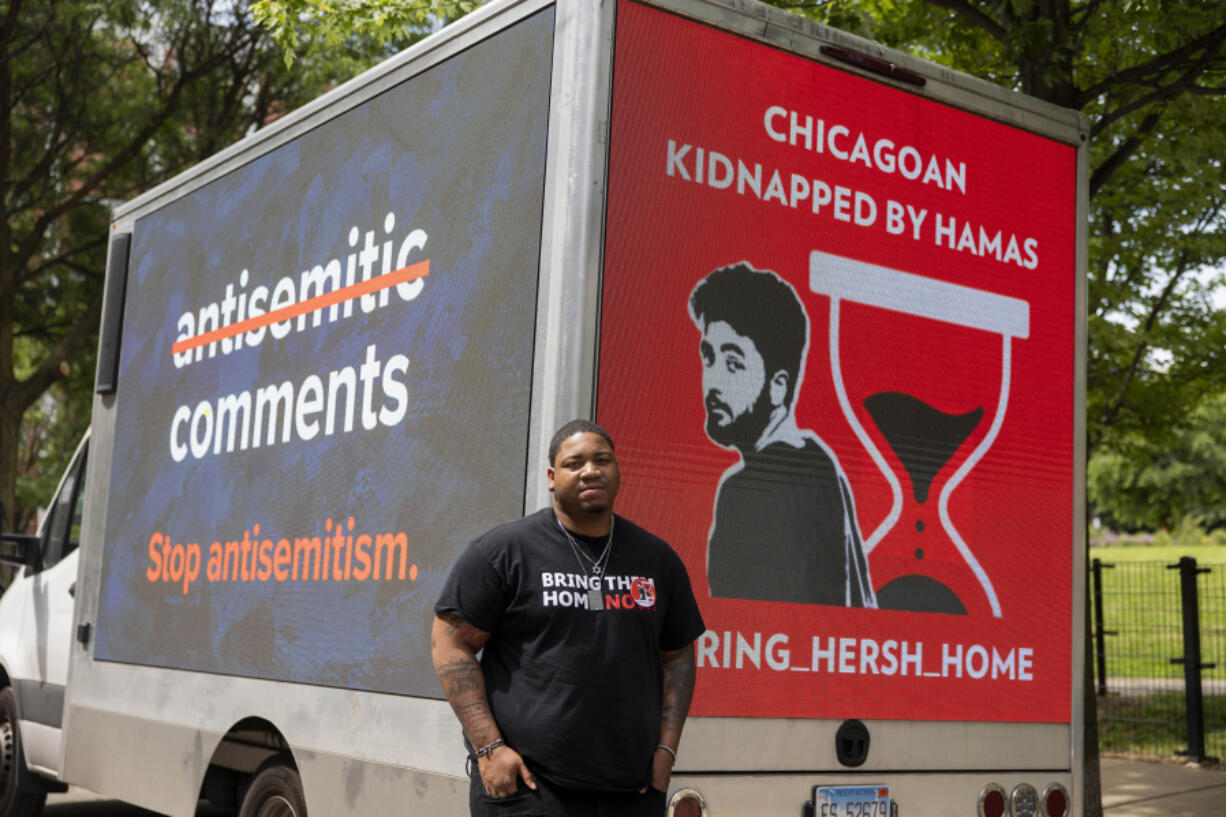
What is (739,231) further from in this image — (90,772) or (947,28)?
(947,28)

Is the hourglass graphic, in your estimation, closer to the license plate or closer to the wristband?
the license plate

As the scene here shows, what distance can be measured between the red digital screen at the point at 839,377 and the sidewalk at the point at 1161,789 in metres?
4.76

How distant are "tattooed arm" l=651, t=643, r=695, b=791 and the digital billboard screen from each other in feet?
2.38

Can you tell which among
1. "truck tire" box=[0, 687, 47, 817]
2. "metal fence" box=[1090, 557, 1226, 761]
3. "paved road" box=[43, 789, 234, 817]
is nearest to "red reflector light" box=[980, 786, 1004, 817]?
"truck tire" box=[0, 687, 47, 817]

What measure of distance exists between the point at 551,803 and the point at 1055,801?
228 cm

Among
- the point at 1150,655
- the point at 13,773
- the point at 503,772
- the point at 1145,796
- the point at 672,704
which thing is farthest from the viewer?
the point at 1150,655

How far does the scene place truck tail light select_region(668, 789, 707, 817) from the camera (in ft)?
13.0

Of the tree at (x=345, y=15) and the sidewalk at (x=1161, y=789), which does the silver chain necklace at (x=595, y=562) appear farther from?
the sidewalk at (x=1161, y=789)

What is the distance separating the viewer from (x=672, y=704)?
12.1 feet

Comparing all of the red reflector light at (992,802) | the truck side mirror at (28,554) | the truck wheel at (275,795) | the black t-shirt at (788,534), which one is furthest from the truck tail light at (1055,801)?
the truck side mirror at (28,554)

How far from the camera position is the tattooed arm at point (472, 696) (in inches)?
133

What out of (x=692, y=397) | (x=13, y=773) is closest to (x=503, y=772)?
(x=692, y=397)

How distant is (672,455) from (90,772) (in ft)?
12.7

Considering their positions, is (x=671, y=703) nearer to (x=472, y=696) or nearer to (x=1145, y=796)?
(x=472, y=696)
